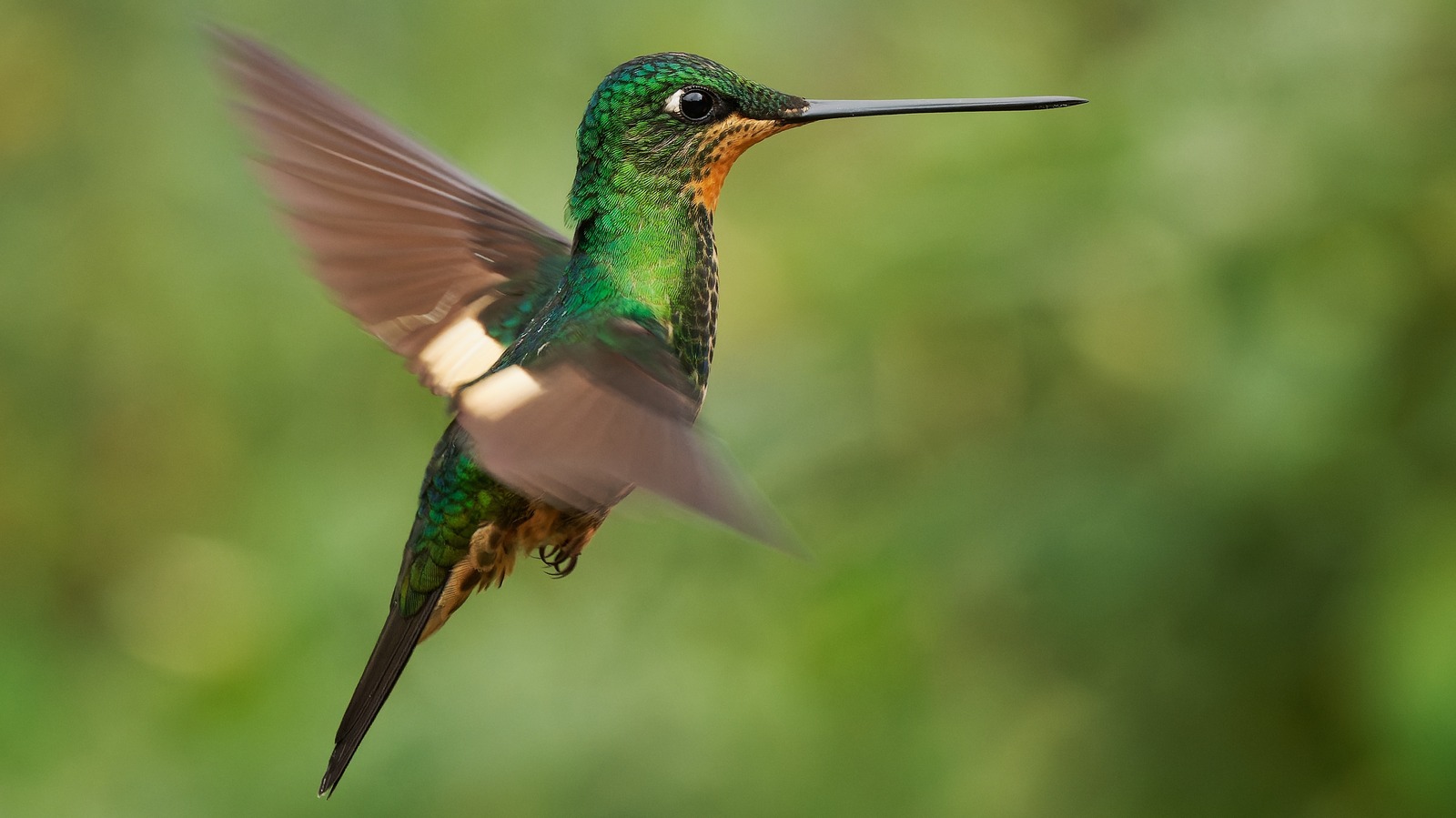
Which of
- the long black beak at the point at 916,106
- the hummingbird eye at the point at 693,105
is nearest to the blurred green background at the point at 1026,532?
the hummingbird eye at the point at 693,105

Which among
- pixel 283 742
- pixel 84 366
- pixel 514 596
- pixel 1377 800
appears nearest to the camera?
pixel 1377 800

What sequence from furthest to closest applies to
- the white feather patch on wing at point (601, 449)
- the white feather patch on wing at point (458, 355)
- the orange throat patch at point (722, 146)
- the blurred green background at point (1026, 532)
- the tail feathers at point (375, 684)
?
1. the blurred green background at point (1026, 532)
2. the white feather patch on wing at point (458, 355)
3. the tail feathers at point (375, 684)
4. the orange throat patch at point (722, 146)
5. the white feather patch on wing at point (601, 449)

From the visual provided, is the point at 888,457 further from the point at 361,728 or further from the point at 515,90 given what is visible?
the point at 515,90

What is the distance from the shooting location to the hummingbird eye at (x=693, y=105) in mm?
1336

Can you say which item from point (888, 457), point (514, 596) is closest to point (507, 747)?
point (514, 596)

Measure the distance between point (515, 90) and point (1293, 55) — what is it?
5.35ft

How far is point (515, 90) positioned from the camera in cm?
322

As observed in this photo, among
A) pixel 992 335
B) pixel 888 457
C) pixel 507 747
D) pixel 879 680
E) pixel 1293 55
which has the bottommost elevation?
pixel 507 747

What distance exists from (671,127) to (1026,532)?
1.15 m

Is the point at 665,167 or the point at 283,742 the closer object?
the point at 665,167

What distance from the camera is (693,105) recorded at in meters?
1.35

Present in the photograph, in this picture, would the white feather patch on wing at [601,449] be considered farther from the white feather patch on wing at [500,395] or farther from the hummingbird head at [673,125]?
the hummingbird head at [673,125]

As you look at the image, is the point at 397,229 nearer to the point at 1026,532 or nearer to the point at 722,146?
the point at 722,146

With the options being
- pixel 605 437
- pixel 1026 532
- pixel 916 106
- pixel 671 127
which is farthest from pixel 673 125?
pixel 1026 532
